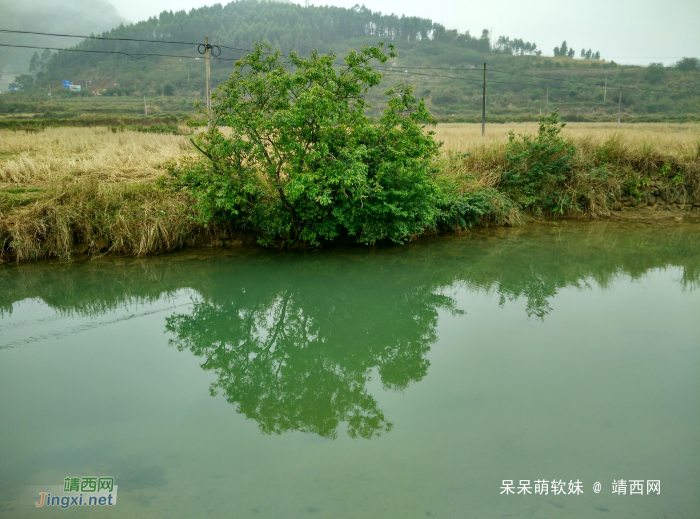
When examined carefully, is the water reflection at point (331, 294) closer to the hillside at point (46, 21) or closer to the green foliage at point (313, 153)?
the green foliage at point (313, 153)

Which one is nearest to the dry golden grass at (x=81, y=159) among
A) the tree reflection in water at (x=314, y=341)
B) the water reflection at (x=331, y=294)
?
the water reflection at (x=331, y=294)

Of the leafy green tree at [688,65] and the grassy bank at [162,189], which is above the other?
the leafy green tree at [688,65]

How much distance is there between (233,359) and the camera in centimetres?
536

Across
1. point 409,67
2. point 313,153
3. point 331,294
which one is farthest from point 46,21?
point 331,294

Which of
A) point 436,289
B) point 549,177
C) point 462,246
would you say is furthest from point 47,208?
point 549,177

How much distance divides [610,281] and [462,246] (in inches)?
108

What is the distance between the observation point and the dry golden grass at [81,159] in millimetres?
9602

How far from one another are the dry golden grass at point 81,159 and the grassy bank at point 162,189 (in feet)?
0.08

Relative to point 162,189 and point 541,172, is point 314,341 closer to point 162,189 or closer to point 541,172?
point 162,189

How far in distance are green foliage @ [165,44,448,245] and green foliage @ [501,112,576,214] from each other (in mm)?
3722

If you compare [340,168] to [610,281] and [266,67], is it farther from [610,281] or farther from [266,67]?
[610,281]

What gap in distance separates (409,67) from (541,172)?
153 feet

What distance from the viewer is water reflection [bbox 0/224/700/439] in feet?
15.5

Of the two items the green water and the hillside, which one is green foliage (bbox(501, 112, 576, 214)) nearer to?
the green water
